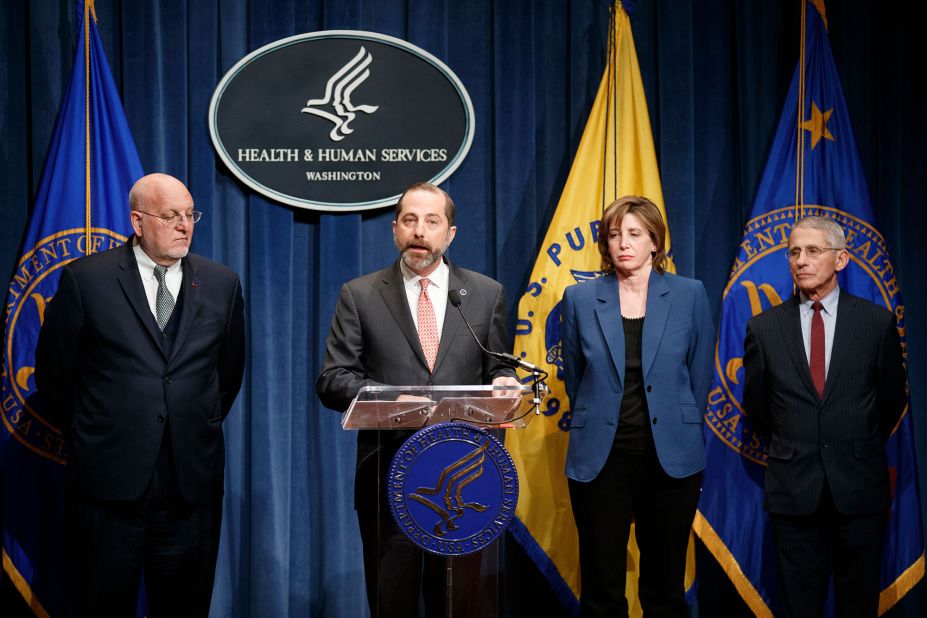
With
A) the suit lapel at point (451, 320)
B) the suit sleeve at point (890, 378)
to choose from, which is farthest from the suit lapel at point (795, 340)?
the suit lapel at point (451, 320)

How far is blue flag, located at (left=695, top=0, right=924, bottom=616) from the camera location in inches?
140

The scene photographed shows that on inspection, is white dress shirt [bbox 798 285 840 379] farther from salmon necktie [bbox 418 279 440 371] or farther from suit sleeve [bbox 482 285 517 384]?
salmon necktie [bbox 418 279 440 371]

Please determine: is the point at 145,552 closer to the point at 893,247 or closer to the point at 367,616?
the point at 367,616

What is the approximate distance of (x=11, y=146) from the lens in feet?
12.6

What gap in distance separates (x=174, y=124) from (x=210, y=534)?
179 centimetres

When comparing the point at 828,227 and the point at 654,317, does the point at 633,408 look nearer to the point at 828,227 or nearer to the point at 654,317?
the point at 654,317

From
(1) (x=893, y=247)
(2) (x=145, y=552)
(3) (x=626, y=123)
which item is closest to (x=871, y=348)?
(1) (x=893, y=247)

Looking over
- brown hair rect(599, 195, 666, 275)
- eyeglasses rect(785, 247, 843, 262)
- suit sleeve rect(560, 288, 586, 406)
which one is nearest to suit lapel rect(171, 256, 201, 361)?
suit sleeve rect(560, 288, 586, 406)

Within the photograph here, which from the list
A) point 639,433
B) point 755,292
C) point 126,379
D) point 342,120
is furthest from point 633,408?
point 342,120

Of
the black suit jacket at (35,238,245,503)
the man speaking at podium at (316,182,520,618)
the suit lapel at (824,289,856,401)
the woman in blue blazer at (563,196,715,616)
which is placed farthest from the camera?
the suit lapel at (824,289,856,401)

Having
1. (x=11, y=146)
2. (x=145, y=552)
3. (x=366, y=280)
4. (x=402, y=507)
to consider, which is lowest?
(x=145, y=552)

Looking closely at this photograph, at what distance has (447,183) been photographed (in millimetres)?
3967

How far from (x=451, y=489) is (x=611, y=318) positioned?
1157mm

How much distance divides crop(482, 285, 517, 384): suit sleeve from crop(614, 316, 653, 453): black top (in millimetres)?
421
